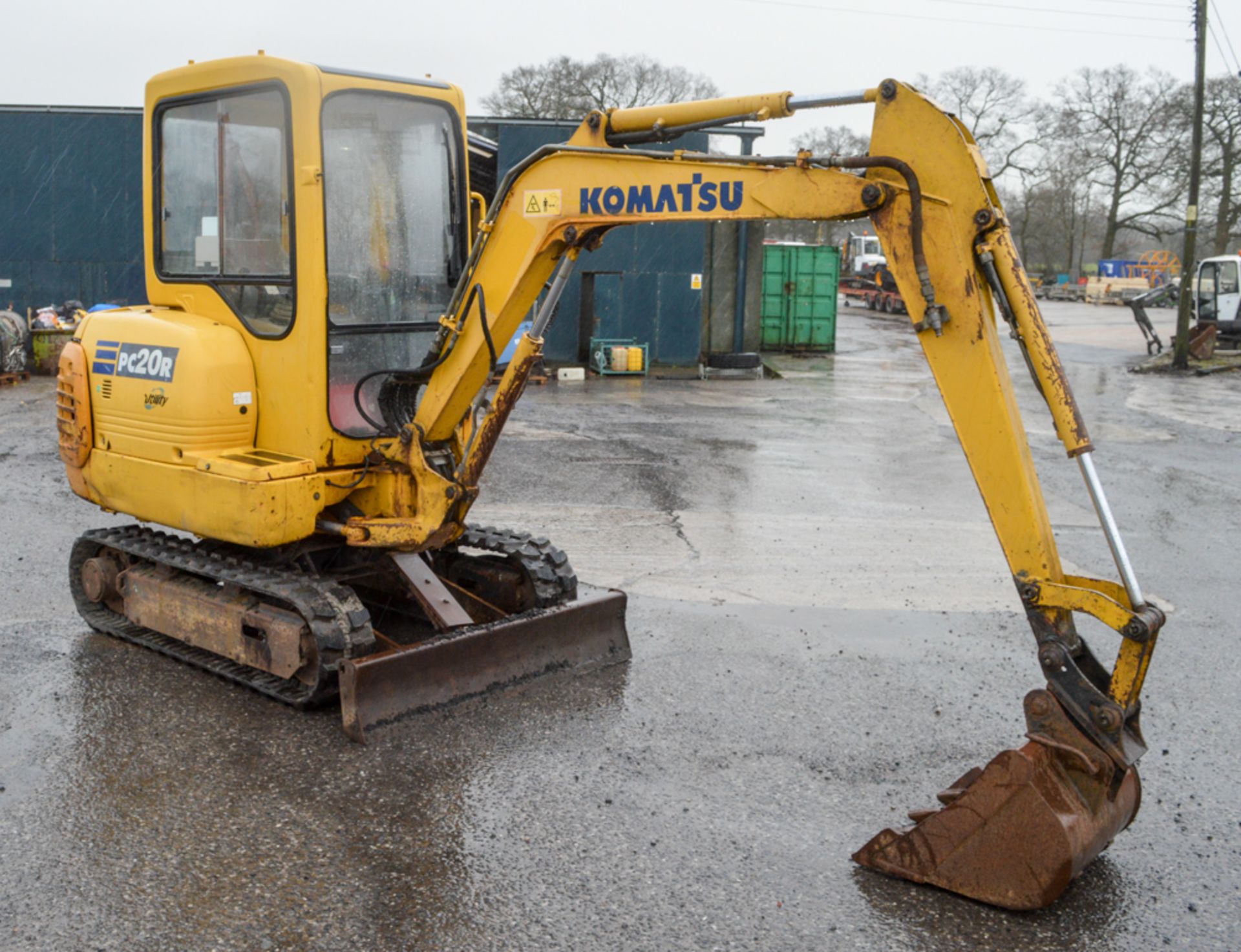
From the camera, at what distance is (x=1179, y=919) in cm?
451

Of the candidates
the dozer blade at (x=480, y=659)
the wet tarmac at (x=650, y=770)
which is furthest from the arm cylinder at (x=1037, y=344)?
the dozer blade at (x=480, y=659)

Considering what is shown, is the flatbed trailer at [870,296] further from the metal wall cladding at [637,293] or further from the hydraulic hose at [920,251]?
the hydraulic hose at [920,251]

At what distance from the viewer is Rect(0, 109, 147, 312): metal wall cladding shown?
869 inches

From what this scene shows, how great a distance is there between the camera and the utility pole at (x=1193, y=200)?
1018 inches

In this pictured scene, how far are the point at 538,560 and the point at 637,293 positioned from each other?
1668cm

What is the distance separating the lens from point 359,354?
21.4ft

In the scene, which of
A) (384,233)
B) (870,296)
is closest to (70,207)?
(384,233)

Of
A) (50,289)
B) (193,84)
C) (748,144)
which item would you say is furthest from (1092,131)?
(193,84)

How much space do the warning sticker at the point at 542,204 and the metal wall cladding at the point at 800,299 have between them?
22.8 m

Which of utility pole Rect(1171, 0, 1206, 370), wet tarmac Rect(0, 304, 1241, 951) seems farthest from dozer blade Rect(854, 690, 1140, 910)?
utility pole Rect(1171, 0, 1206, 370)

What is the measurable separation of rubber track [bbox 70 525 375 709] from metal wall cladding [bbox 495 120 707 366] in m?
15.7

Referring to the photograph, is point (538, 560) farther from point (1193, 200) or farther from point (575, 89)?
point (575, 89)

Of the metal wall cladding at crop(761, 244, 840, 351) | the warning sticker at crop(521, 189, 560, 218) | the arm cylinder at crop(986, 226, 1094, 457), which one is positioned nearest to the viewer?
the arm cylinder at crop(986, 226, 1094, 457)

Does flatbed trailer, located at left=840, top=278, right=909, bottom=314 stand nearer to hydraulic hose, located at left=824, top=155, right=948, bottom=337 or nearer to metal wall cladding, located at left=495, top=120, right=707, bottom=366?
metal wall cladding, located at left=495, top=120, right=707, bottom=366
